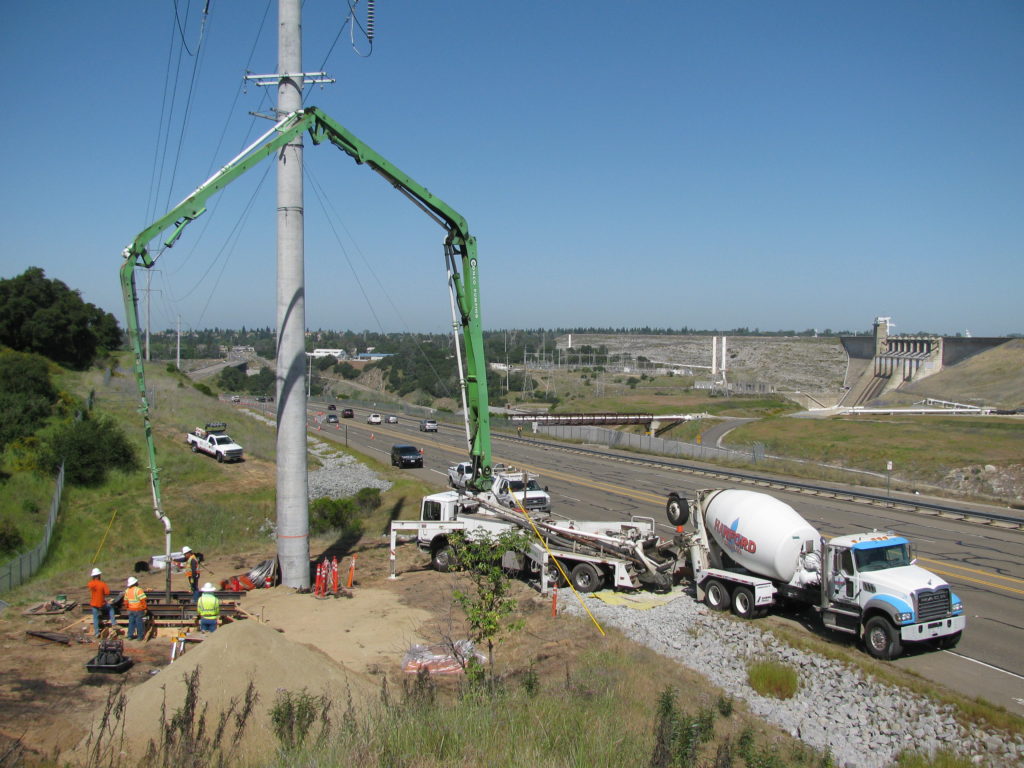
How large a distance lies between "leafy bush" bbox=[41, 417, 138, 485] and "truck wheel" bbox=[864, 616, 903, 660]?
3726 centimetres

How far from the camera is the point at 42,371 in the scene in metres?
48.7

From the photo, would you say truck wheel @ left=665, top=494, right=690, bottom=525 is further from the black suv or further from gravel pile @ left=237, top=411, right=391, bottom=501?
the black suv

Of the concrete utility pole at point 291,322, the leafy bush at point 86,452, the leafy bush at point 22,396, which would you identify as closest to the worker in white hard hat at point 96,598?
the concrete utility pole at point 291,322

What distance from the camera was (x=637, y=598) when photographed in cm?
1958

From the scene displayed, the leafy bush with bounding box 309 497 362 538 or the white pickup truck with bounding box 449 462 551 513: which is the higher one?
the white pickup truck with bounding box 449 462 551 513

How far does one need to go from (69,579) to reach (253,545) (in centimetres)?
628

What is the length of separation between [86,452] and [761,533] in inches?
1401

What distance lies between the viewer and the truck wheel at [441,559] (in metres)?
23.4

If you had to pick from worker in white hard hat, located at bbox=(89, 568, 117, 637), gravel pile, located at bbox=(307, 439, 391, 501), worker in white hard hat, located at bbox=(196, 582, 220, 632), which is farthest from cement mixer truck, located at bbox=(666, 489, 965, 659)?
gravel pile, located at bbox=(307, 439, 391, 501)

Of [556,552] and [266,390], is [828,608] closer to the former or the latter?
[556,552]

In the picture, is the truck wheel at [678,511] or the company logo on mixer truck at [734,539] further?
the truck wheel at [678,511]

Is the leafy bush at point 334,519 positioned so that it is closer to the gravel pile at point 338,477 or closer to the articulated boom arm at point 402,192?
the gravel pile at point 338,477

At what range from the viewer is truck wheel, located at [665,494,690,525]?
808 inches

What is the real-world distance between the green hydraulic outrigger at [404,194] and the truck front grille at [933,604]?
12.5 metres
